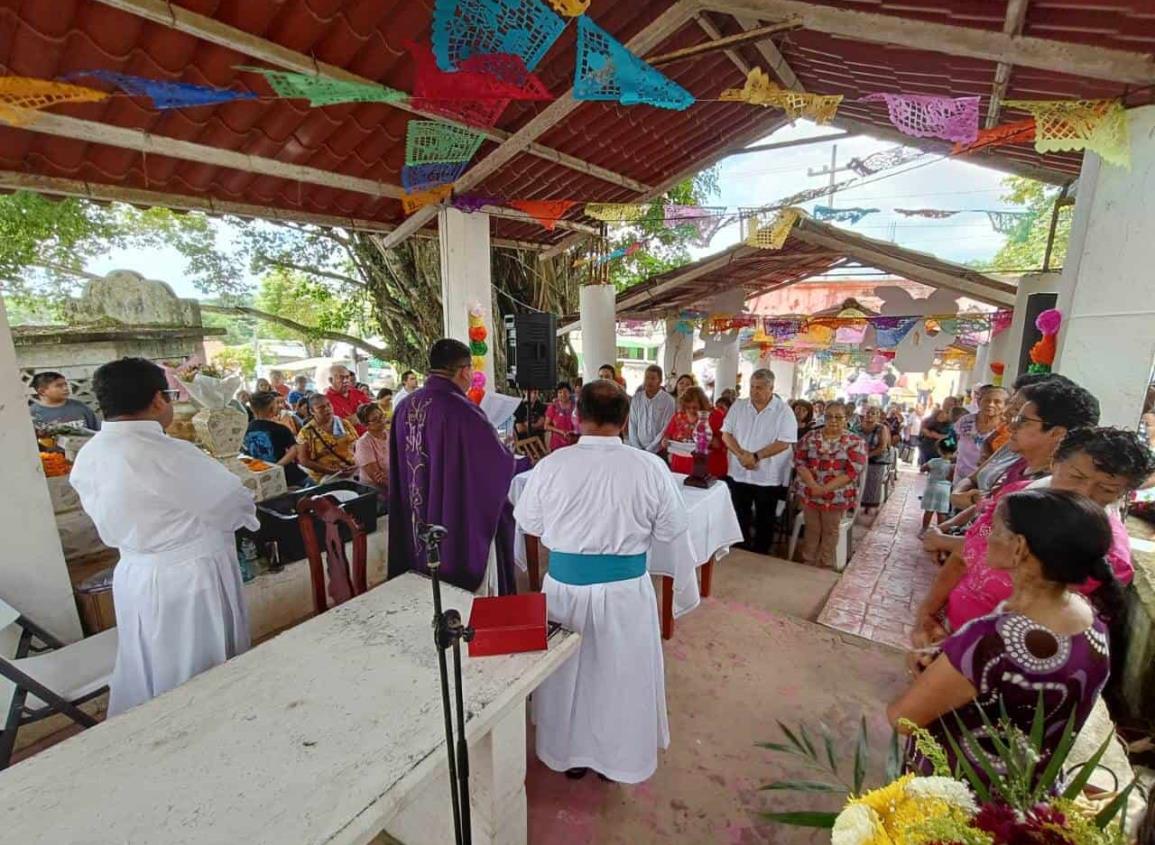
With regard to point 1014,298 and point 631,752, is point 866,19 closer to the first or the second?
point 631,752

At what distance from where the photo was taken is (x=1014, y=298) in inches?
257

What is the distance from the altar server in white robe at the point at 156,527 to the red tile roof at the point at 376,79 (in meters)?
1.56

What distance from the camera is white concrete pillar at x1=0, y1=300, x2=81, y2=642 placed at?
2.31 m

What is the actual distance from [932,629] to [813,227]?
6379 millimetres

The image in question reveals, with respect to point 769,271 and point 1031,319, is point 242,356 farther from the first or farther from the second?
point 1031,319

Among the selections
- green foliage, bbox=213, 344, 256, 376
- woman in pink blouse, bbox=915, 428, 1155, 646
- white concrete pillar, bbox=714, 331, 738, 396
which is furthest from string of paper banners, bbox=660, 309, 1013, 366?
green foliage, bbox=213, 344, 256, 376

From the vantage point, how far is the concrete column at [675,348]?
1037 centimetres

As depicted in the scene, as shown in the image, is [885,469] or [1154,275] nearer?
[1154,275]

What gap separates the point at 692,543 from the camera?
318 centimetres

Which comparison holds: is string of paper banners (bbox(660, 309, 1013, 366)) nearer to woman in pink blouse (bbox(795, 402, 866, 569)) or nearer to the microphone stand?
woman in pink blouse (bbox(795, 402, 866, 569))

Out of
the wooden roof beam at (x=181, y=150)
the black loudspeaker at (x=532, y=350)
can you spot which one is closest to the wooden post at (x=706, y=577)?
the black loudspeaker at (x=532, y=350)

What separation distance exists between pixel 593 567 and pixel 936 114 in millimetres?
2930

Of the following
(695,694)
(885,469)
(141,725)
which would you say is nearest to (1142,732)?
(695,694)

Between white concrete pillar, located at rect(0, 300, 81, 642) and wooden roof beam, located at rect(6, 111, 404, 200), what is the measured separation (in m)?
1.05
